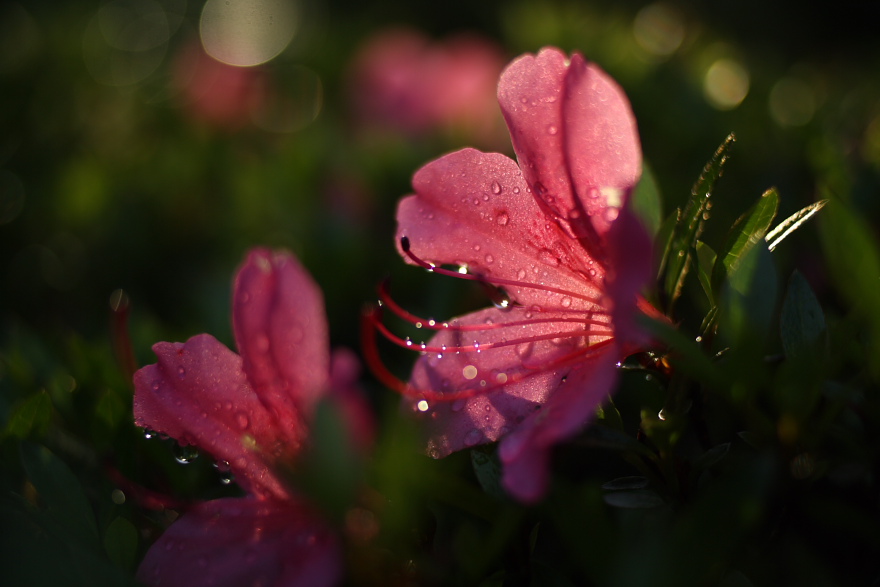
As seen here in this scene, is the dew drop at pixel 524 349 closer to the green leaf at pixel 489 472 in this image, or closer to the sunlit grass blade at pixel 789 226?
the green leaf at pixel 489 472

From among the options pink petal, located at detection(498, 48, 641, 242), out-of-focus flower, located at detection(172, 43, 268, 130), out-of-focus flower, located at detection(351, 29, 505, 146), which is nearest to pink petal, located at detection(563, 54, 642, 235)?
pink petal, located at detection(498, 48, 641, 242)

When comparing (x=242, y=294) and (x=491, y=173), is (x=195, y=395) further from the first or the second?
(x=491, y=173)

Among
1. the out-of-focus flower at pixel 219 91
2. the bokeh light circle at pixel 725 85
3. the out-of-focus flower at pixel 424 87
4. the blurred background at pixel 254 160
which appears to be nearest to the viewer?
the blurred background at pixel 254 160

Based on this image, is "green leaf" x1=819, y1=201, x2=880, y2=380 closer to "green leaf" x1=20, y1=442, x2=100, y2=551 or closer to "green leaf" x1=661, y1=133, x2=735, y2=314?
"green leaf" x1=661, y1=133, x2=735, y2=314

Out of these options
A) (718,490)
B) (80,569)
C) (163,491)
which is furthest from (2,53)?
(718,490)

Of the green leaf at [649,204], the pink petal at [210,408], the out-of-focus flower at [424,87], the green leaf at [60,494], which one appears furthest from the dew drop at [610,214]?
the out-of-focus flower at [424,87]

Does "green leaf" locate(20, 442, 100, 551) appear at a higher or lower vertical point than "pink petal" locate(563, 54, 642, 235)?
lower
